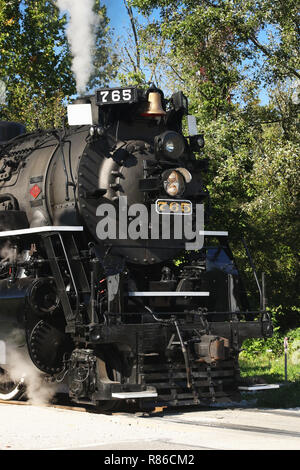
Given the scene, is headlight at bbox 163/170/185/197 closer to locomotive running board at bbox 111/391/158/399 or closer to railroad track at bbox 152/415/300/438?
locomotive running board at bbox 111/391/158/399

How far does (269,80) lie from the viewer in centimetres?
1612

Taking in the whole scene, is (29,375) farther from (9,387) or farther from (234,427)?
(234,427)

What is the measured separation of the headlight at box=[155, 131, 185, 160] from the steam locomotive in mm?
16

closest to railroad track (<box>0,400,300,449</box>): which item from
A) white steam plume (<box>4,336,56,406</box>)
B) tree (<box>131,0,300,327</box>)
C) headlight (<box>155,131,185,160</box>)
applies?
white steam plume (<box>4,336,56,406</box>)

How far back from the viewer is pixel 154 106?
9273 millimetres

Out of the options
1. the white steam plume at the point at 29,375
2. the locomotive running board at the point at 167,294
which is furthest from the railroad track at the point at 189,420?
the locomotive running board at the point at 167,294

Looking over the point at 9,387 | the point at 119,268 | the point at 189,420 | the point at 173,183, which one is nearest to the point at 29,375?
the point at 9,387

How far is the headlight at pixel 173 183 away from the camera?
8.94 m

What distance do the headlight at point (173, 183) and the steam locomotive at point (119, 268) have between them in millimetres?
15

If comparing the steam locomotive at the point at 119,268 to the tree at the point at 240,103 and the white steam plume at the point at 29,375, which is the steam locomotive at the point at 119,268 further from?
the tree at the point at 240,103

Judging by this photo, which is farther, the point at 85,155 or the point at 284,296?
the point at 284,296
